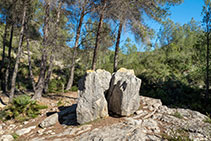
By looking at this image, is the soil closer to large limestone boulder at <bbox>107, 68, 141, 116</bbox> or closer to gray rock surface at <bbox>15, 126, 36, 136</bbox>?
gray rock surface at <bbox>15, 126, 36, 136</bbox>

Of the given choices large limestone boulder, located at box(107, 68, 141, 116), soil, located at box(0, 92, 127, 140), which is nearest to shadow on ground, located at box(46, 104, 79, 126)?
soil, located at box(0, 92, 127, 140)

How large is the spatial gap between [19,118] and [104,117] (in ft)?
12.8

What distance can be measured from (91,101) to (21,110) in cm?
380

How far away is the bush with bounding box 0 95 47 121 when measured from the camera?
6234mm

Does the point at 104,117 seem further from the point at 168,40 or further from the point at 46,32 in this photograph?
the point at 168,40

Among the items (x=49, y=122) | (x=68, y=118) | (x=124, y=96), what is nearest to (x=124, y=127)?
(x=124, y=96)

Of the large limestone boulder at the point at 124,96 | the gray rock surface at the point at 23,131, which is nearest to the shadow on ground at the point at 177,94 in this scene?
the large limestone boulder at the point at 124,96

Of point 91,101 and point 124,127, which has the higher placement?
point 91,101

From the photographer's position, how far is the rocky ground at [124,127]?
3645 mm

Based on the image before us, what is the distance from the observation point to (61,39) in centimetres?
863

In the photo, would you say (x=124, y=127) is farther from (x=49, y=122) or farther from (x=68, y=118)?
(x=49, y=122)

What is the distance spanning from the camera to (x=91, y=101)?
16.0 ft

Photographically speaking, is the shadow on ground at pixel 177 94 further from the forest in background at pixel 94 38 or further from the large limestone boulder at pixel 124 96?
the large limestone boulder at pixel 124 96

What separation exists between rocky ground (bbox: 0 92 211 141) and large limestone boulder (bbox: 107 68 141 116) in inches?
10.2
